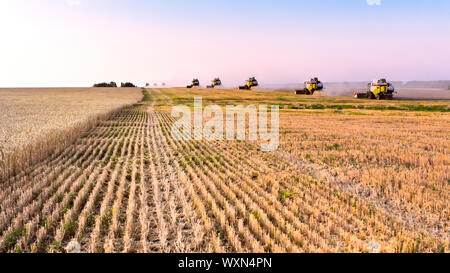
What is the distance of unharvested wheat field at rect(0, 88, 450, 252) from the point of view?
4.79 metres

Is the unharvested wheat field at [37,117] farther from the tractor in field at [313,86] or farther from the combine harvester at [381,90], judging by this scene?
the combine harvester at [381,90]

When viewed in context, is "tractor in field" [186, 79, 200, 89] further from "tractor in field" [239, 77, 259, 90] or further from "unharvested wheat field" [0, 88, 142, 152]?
"unharvested wheat field" [0, 88, 142, 152]

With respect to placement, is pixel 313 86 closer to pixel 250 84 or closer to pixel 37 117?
pixel 250 84

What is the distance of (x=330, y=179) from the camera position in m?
8.41

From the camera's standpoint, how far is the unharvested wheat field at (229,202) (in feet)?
15.7

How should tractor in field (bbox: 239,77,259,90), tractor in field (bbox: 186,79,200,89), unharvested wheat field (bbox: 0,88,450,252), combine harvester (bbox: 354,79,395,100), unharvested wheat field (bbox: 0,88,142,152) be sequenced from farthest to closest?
Result: tractor in field (bbox: 186,79,200,89) < tractor in field (bbox: 239,77,259,90) < combine harvester (bbox: 354,79,395,100) < unharvested wheat field (bbox: 0,88,142,152) < unharvested wheat field (bbox: 0,88,450,252)

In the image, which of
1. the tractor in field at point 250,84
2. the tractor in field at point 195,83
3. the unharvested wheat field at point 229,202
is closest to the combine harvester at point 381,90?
the tractor in field at point 250,84

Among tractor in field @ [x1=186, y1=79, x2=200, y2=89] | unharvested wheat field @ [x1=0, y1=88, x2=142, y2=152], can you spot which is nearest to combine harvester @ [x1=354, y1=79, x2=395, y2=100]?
unharvested wheat field @ [x1=0, y1=88, x2=142, y2=152]

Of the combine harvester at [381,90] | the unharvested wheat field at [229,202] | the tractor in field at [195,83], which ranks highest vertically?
the tractor in field at [195,83]

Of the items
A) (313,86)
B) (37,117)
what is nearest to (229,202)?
(37,117)

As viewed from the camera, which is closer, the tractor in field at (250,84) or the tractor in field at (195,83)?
the tractor in field at (250,84)
